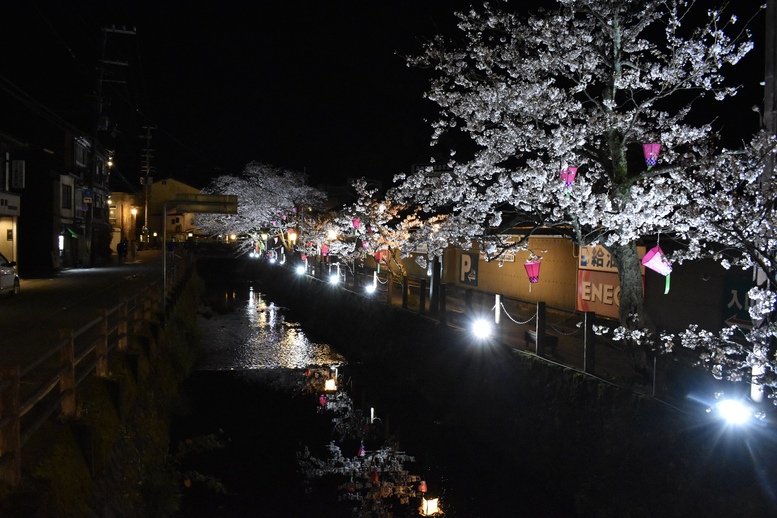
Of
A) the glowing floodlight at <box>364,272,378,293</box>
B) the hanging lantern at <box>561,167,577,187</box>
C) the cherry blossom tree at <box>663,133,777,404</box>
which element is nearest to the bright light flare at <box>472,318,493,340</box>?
the hanging lantern at <box>561,167,577,187</box>

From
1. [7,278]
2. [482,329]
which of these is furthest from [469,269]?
[7,278]

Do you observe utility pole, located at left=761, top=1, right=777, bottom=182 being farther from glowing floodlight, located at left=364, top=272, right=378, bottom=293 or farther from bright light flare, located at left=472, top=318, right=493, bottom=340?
glowing floodlight, located at left=364, top=272, right=378, bottom=293

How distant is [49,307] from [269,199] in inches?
1193

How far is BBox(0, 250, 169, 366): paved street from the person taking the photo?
33.8ft

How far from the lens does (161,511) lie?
777 centimetres

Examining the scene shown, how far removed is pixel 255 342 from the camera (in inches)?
862

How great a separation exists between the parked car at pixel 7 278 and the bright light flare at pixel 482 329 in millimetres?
13870

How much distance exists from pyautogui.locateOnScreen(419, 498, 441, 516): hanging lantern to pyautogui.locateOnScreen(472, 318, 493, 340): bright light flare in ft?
13.4

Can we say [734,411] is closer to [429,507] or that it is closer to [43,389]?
[429,507]

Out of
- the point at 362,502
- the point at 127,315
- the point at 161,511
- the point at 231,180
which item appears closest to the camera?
the point at 161,511

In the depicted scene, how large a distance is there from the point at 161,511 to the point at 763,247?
26.9ft

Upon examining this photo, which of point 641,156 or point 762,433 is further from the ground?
point 641,156

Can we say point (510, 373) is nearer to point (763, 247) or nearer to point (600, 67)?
point (763, 247)

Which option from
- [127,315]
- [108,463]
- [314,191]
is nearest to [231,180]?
[314,191]
